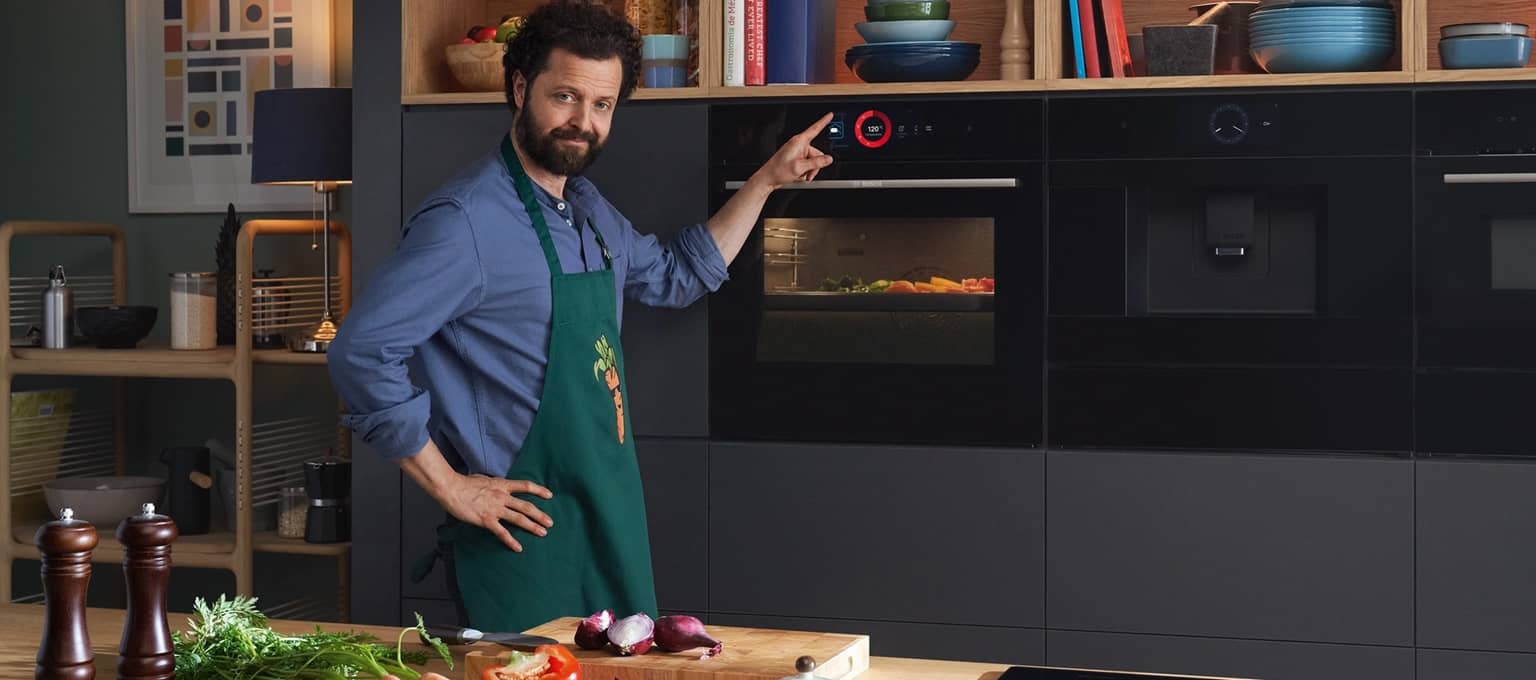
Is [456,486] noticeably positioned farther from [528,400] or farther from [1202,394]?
[1202,394]

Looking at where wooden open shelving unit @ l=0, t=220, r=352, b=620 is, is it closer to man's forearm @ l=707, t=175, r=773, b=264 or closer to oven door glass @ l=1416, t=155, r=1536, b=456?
man's forearm @ l=707, t=175, r=773, b=264

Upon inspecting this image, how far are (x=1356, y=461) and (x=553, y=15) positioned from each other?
1588mm

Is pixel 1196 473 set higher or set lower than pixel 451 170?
lower

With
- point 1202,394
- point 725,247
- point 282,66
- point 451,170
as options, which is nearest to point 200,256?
point 282,66

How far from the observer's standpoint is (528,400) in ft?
8.03

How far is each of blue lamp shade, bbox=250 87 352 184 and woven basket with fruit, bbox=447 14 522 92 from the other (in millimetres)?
337

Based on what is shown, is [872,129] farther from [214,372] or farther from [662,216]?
[214,372]

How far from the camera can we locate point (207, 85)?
4031 mm

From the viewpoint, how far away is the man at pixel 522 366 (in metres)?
2.35

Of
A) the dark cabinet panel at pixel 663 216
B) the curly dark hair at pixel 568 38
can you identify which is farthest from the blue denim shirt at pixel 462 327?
the dark cabinet panel at pixel 663 216

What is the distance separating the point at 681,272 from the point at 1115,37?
90 centimetres

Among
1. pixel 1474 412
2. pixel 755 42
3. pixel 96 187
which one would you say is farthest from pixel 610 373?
pixel 96 187

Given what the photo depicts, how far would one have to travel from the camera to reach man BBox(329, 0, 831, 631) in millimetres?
2348

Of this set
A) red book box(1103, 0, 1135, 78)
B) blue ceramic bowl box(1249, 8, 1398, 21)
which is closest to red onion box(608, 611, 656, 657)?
red book box(1103, 0, 1135, 78)
